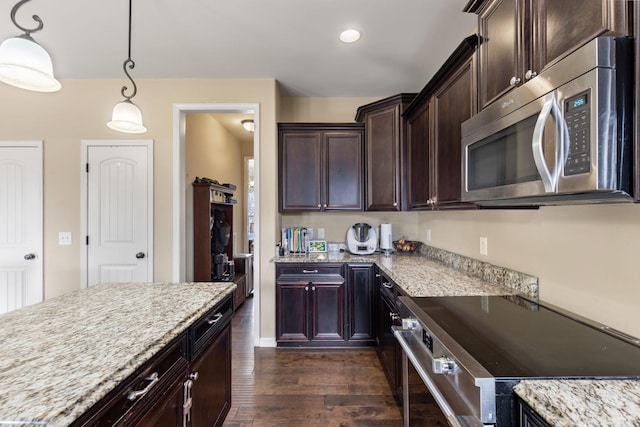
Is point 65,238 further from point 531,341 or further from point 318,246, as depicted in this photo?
point 531,341

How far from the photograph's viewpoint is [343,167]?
3.14m

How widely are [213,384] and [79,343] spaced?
812 millimetres

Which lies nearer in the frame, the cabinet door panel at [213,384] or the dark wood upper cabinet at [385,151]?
the cabinet door panel at [213,384]

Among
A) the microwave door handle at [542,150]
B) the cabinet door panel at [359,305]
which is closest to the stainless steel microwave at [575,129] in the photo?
the microwave door handle at [542,150]

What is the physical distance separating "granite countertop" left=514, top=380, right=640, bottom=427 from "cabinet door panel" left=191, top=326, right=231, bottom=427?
1.28 m

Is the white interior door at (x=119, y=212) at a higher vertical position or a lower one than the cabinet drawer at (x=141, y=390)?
higher

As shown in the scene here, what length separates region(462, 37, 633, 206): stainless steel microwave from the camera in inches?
28.7

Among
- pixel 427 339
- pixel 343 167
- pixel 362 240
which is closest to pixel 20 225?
pixel 343 167

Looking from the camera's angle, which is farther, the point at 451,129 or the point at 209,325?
the point at 451,129

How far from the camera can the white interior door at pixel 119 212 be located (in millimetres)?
2924

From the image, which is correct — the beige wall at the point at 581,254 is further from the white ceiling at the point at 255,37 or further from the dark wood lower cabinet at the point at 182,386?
the dark wood lower cabinet at the point at 182,386

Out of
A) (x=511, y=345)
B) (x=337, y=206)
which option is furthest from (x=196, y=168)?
(x=511, y=345)

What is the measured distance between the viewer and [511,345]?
0.95 m

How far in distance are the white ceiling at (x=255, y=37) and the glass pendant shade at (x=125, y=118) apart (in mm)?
773
